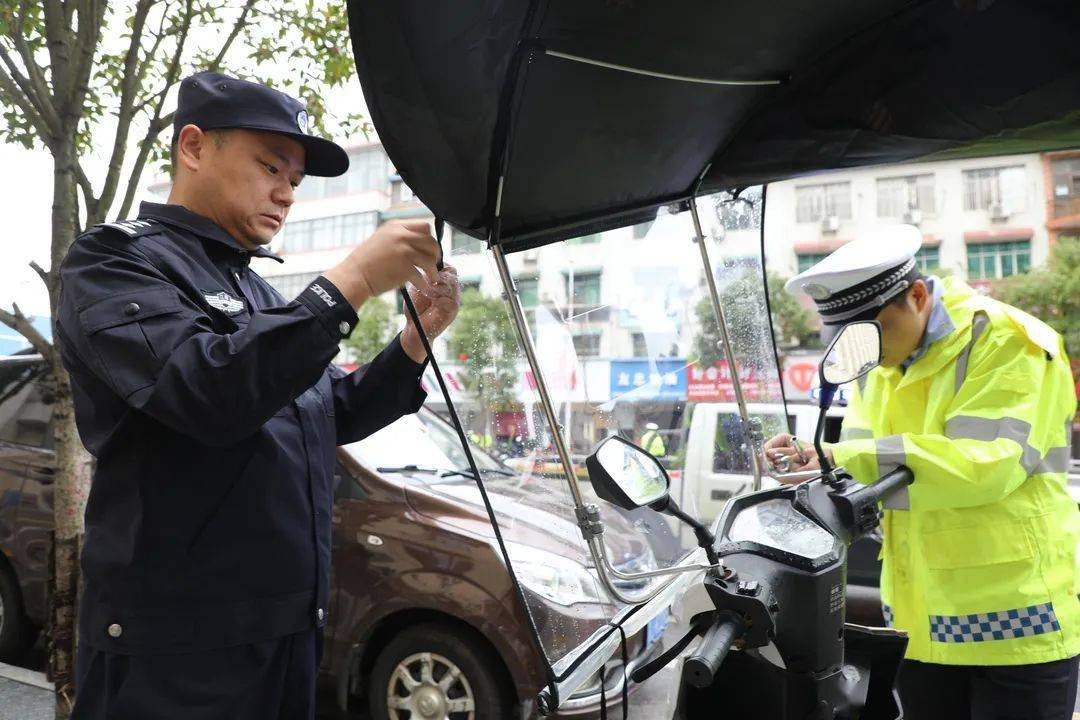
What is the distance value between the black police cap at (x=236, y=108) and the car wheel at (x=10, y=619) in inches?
183

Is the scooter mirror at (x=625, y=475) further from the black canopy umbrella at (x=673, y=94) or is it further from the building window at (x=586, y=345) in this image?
the black canopy umbrella at (x=673, y=94)

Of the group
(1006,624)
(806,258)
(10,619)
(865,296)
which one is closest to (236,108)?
(865,296)

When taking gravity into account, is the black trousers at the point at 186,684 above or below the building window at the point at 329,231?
→ below

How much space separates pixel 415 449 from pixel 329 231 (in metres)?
28.5

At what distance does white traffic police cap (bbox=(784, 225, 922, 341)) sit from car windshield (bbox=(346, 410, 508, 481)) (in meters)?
2.55

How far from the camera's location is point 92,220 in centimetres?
345

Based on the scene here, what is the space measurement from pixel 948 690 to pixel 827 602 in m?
1.06

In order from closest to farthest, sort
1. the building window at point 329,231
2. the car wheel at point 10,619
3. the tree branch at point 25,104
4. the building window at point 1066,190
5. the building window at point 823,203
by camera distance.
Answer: the tree branch at point 25,104
the car wheel at point 10,619
the building window at point 1066,190
the building window at point 823,203
the building window at point 329,231

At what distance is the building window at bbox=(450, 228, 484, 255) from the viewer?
5.08 ft

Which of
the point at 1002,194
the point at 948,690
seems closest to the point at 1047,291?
the point at 1002,194

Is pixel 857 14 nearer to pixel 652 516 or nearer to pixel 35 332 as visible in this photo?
pixel 652 516

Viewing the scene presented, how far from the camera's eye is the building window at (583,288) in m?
1.76

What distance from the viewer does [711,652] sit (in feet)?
4.18

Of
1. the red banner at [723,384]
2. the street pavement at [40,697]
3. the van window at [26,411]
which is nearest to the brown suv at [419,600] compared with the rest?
the street pavement at [40,697]
